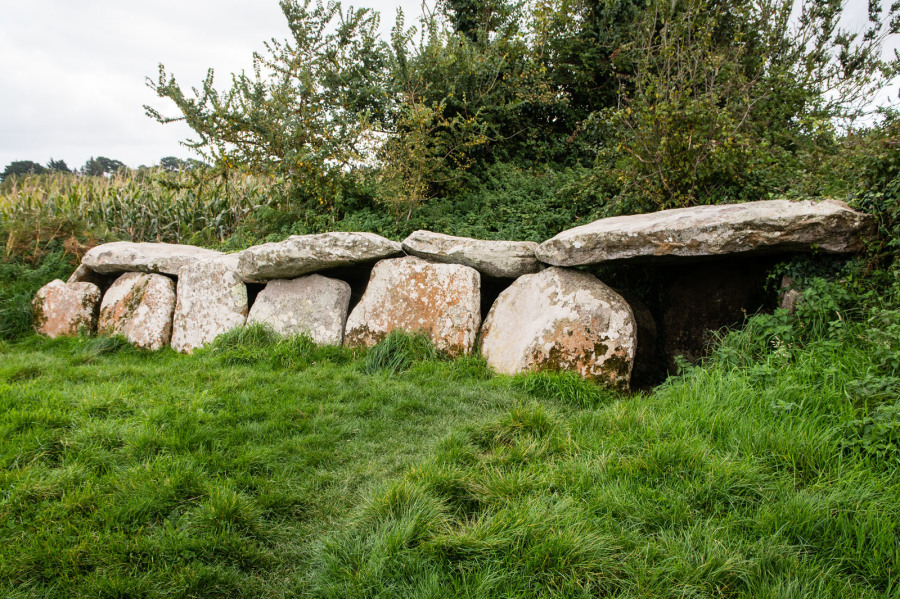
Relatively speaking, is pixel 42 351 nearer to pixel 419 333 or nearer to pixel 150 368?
pixel 150 368

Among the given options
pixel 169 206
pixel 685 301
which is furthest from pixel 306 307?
pixel 169 206

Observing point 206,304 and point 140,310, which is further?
point 140,310

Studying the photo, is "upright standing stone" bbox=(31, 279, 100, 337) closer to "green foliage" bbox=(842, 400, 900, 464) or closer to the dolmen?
the dolmen

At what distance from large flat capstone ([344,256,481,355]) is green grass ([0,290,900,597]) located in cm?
111

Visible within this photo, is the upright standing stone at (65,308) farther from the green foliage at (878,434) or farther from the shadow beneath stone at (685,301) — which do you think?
the green foliage at (878,434)

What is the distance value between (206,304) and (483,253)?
3.46 m

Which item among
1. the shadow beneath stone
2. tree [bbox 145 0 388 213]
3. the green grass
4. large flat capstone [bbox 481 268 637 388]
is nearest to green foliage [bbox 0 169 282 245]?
tree [bbox 145 0 388 213]

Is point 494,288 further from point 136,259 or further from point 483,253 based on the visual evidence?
point 136,259

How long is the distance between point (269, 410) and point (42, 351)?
3923mm

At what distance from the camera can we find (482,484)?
2.78 m

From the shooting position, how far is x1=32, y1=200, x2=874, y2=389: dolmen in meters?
4.51

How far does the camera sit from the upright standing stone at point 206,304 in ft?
19.8

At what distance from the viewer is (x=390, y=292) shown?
5.77 meters

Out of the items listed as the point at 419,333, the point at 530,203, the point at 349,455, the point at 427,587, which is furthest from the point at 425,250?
the point at 427,587
